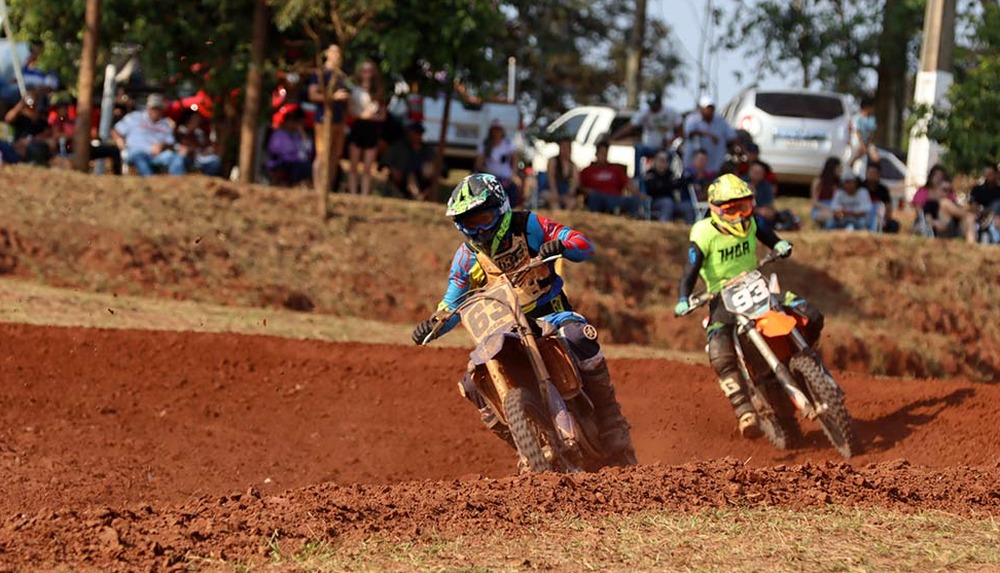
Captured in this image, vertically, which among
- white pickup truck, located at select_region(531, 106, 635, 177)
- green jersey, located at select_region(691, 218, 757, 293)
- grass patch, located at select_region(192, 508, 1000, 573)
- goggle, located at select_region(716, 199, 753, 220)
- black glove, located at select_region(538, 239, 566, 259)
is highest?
white pickup truck, located at select_region(531, 106, 635, 177)

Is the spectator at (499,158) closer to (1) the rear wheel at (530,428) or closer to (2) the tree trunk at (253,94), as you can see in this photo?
A: (2) the tree trunk at (253,94)

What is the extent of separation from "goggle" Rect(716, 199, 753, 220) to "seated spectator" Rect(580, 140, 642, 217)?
1062cm

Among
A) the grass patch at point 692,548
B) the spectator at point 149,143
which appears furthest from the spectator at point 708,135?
the grass patch at point 692,548

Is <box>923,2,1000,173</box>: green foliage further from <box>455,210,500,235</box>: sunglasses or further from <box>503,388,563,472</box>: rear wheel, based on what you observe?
<box>503,388,563,472</box>: rear wheel

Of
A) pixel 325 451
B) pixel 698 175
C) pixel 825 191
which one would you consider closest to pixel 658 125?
pixel 698 175

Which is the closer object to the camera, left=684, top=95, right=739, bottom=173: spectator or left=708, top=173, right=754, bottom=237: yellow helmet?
left=708, top=173, right=754, bottom=237: yellow helmet

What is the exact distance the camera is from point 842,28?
43219 millimetres

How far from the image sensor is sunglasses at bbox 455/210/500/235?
9.43m

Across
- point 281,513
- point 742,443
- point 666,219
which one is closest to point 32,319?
point 742,443

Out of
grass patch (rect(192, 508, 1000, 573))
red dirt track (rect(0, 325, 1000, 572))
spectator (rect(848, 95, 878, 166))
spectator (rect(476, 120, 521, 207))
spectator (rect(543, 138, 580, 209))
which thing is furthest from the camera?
spectator (rect(848, 95, 878, 166))

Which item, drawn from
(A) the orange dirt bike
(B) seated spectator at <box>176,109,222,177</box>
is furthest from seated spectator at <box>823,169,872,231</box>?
(A) the orange dirt bike

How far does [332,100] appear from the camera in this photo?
1970cm

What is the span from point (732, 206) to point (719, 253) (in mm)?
375

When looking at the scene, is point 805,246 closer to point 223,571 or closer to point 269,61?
point 269,61
